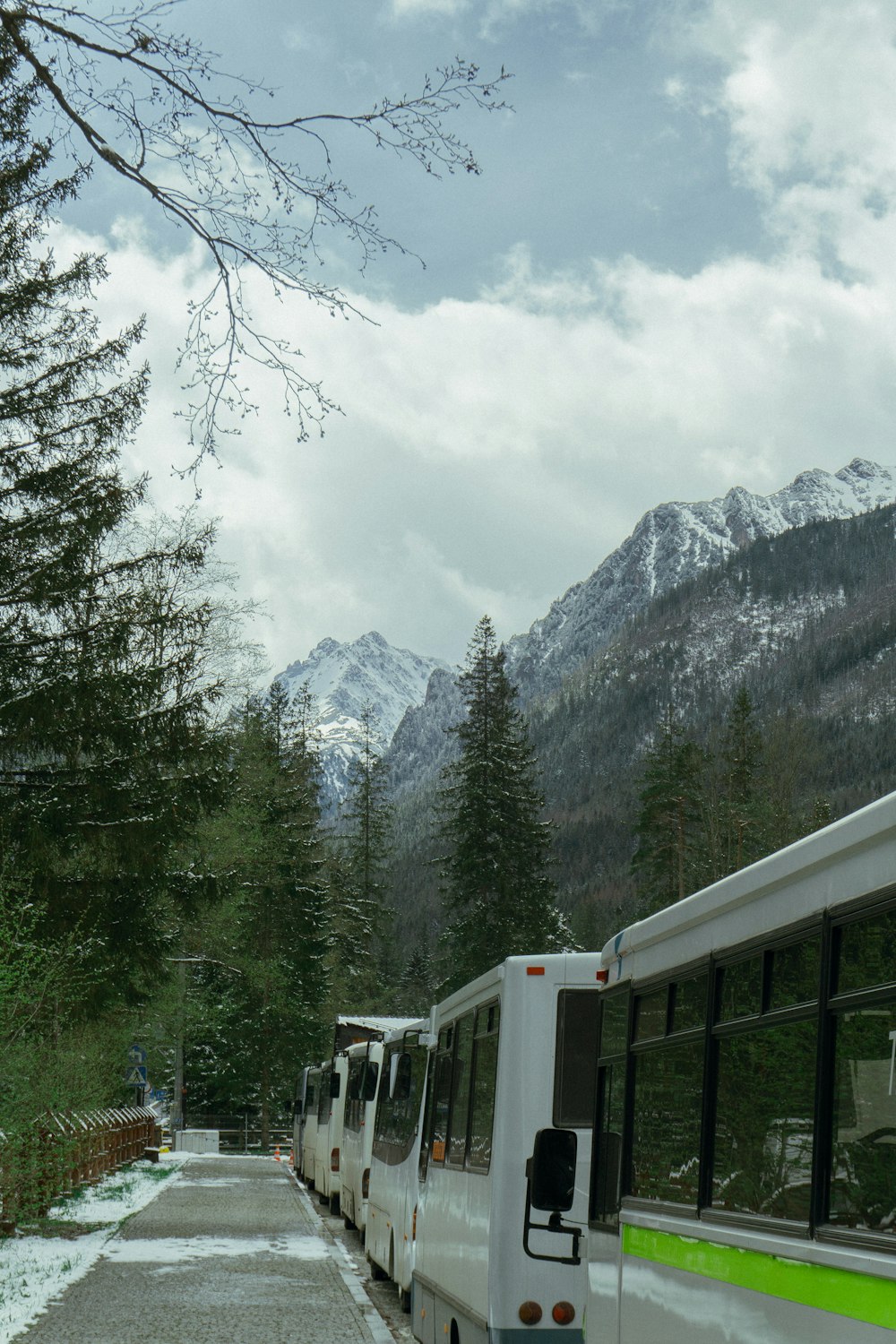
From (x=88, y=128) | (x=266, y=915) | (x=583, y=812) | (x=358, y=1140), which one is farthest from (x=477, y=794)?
(x=583, y=812)

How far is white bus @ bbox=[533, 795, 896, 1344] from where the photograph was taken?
11.3 feet

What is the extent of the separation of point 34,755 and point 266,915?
50121 mm

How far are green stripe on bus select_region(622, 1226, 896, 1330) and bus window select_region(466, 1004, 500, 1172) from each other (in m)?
3.99

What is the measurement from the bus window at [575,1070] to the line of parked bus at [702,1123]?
0.04 ft

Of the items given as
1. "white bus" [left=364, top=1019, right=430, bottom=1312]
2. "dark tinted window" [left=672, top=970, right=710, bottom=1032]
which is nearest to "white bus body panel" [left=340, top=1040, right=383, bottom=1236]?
"white bus" [left=364, top=1019, right=430, bottom=1312]

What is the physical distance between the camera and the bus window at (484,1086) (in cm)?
937

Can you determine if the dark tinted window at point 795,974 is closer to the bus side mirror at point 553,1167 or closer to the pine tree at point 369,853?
the bus side mirror at point 553,1167

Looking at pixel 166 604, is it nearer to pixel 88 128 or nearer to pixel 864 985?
pixel 88 128

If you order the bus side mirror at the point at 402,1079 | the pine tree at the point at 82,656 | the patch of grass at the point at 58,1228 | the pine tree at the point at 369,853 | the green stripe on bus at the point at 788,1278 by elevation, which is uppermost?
the pine tree at the point at 369,853

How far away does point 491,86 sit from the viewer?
5.98m

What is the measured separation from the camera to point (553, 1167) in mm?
6715

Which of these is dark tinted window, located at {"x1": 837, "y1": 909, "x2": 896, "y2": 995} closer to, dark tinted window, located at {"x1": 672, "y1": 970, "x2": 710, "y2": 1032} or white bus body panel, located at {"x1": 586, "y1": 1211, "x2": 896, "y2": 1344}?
white bus body panel, located at {"x1": 586, "y1": 1211, "x2": 896, "y2": 1344}

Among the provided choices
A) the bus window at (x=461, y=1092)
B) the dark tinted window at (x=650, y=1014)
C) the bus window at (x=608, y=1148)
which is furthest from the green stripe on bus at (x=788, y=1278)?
the bus window at (x=461, y=1092)

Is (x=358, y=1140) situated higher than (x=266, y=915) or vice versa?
(x=266, y=915)
